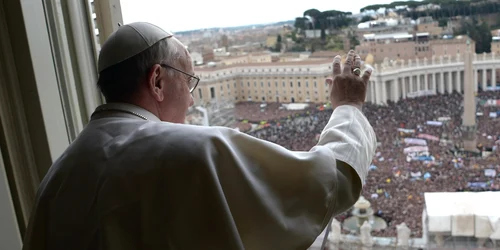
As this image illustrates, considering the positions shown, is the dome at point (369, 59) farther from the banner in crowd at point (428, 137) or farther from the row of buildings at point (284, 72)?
the banner in crowd at point (428, 137)

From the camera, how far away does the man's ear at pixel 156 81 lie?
2.33 feet

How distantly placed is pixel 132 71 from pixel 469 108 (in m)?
0.98

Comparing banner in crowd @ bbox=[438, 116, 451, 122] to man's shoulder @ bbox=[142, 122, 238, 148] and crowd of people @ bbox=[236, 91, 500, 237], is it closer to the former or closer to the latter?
crowd of people @ bbox=[236, 91, 500, 237]

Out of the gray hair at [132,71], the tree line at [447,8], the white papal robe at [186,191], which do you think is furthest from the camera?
the tree line at [447,8]

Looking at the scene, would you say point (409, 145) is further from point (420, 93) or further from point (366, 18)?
point (366, 18)

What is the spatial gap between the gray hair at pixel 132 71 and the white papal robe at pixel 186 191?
6 centimetres

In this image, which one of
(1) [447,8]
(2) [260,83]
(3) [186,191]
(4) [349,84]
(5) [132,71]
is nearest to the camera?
(3) [186,191]

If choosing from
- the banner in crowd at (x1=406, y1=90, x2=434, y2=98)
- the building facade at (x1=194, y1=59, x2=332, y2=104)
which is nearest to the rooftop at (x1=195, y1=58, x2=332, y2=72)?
the building facade at (x1=194, y1=59, x2=332, y2=104)

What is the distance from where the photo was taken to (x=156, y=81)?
0.72m

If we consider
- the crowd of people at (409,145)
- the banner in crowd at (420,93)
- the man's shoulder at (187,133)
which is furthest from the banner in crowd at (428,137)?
the man's shoulder at (187,133)

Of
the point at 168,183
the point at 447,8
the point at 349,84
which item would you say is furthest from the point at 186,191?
the point at 447,8

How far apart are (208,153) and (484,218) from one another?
2.83 ft

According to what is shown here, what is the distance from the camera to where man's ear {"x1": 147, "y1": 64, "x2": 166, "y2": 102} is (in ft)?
2.33

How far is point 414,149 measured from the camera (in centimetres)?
138
